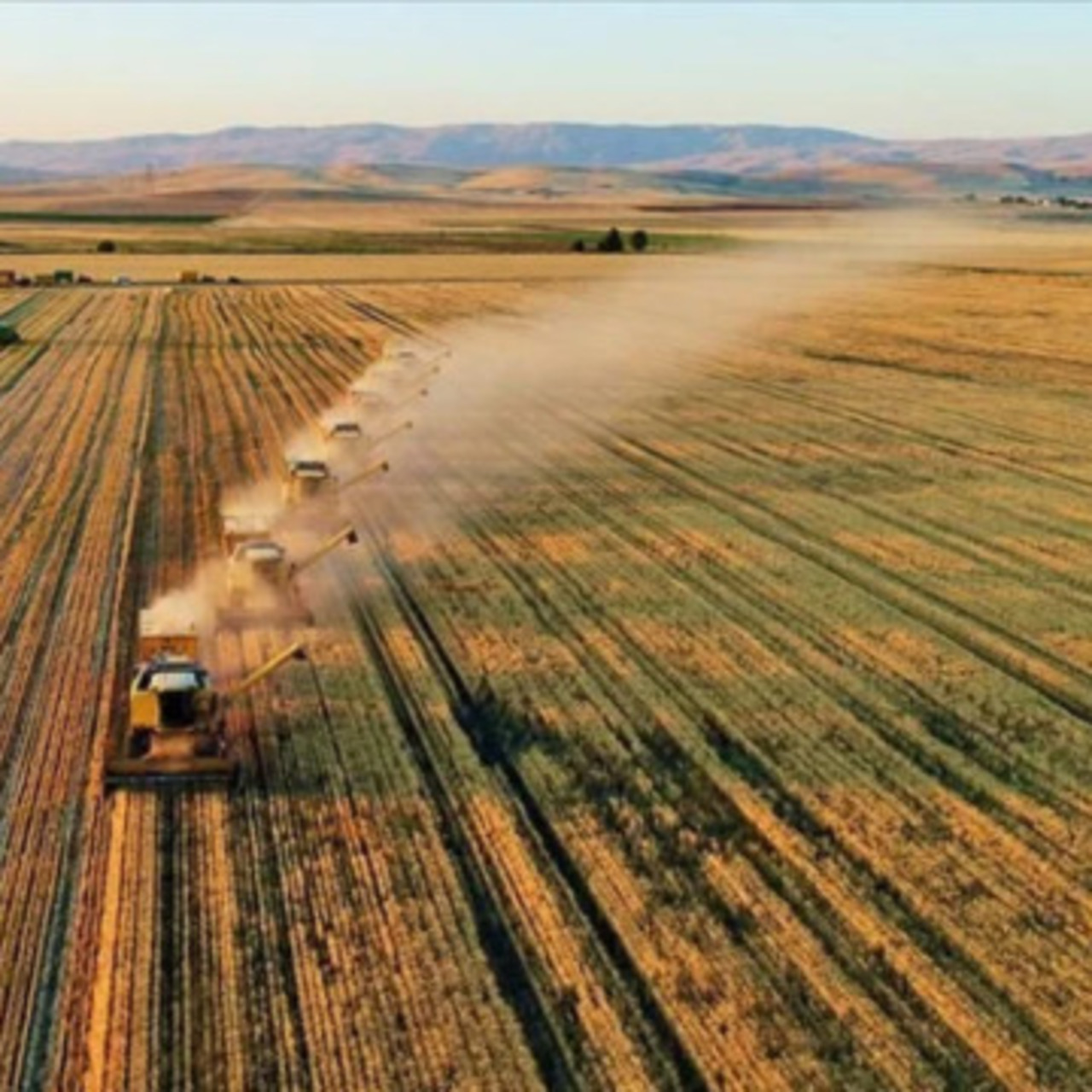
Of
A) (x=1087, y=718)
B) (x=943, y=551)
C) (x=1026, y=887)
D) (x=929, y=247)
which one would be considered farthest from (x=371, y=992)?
(x=929, y=247)

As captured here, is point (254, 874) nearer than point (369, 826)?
Yes

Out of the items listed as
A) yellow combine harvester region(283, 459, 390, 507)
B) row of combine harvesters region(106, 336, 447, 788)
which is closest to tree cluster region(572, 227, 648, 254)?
row of combine harvesters region(106, 336, 447, 788)

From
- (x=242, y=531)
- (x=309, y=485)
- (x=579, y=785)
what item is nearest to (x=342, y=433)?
(x=309, y=485)

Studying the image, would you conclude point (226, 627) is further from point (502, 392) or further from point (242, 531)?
point (502, 392)

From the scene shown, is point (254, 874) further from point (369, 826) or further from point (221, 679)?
point (221, 679)

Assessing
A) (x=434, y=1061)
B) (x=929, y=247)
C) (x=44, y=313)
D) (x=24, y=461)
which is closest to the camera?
(x=434, y=1061)

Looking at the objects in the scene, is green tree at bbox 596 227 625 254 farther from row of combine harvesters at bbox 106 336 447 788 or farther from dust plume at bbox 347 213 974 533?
row of combine harvesters at bbox 106 336 447 788

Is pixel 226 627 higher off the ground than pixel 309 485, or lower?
lower
